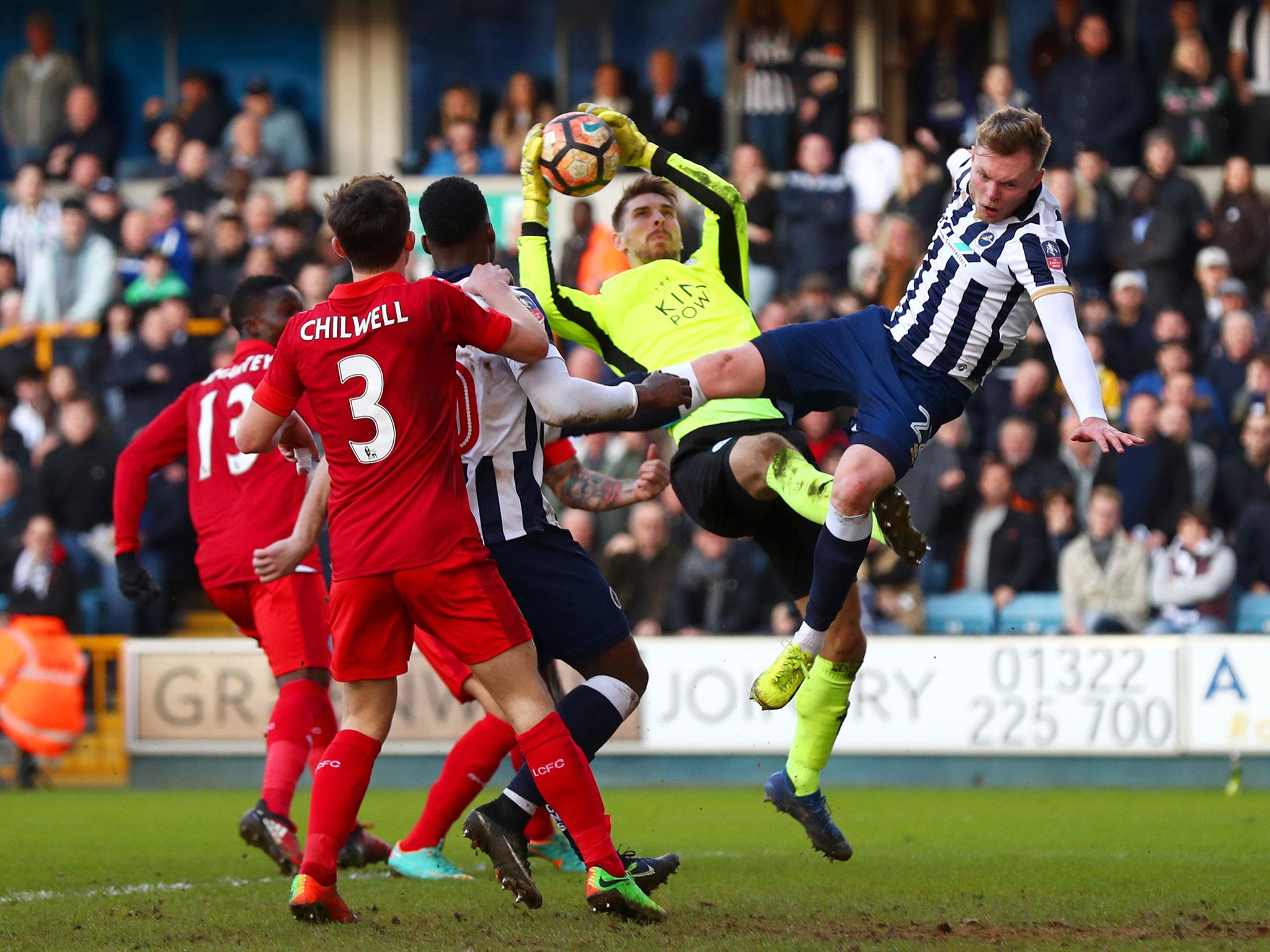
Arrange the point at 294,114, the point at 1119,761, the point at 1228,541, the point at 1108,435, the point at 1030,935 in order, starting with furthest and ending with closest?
the point at 294,114 < the point at 1228,541 < the point at 1119,761 < the point at 1108,435 < the point at 1030,935

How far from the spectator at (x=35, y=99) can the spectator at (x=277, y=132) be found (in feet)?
6.05

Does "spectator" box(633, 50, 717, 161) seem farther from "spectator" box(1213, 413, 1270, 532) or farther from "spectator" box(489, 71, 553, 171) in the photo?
"spectator" box(1213, 413, 1270, 532)

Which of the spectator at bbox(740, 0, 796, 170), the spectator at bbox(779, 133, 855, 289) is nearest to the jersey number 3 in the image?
the spectator at bbox(779, 133, 855, 289)

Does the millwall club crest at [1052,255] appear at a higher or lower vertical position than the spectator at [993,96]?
lower

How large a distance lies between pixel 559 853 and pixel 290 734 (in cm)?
125

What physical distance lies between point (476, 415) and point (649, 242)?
6.16ft

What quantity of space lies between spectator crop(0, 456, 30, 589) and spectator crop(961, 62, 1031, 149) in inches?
326

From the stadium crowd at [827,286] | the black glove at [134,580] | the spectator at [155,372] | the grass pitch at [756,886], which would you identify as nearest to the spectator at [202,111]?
the stadium crowd at [827,286]

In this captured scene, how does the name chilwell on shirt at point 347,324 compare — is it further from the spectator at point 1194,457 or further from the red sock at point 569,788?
the spectator at point 1194,457

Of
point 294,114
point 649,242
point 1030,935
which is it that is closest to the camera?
point 1030,935

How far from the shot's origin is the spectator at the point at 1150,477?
1305cm

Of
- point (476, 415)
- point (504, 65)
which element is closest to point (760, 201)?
point (504, 65)

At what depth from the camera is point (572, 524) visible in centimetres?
1355

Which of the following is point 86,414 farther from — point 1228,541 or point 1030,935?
point 1030,935
